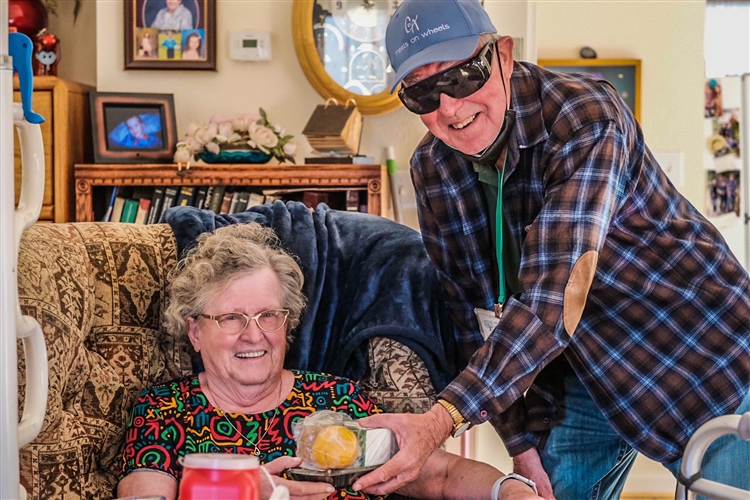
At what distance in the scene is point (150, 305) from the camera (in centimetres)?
194

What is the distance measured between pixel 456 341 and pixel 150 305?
70 cm

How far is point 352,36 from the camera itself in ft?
11.9

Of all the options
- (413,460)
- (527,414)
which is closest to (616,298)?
(527,414)

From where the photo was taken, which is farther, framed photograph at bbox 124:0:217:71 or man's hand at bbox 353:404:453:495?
framed photograph at bbox 124:0:217:71

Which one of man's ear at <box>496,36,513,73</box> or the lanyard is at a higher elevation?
man's ear at <box>496,36,513,73</box>

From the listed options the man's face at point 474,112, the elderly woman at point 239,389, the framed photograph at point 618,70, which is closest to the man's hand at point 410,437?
the elderly woman at point 239,389

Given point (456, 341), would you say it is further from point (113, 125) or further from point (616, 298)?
point (113, 125)

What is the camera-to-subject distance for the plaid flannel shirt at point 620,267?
1465 millimetres

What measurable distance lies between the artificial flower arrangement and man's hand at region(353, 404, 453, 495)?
2.18 m

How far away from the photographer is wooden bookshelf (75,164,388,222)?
334cm

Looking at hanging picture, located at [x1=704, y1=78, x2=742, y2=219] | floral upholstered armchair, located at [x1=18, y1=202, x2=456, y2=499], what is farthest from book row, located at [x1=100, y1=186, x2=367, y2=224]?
hanging picture, located at [x1=704, y1=78, x2=742, y2=219]

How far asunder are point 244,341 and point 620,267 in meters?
0.76

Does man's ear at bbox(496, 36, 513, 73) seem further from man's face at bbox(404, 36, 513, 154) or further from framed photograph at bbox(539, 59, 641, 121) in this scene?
framed photograph at bbox(539, 59, 641, 121)

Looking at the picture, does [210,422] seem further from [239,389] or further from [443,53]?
[443,53]
